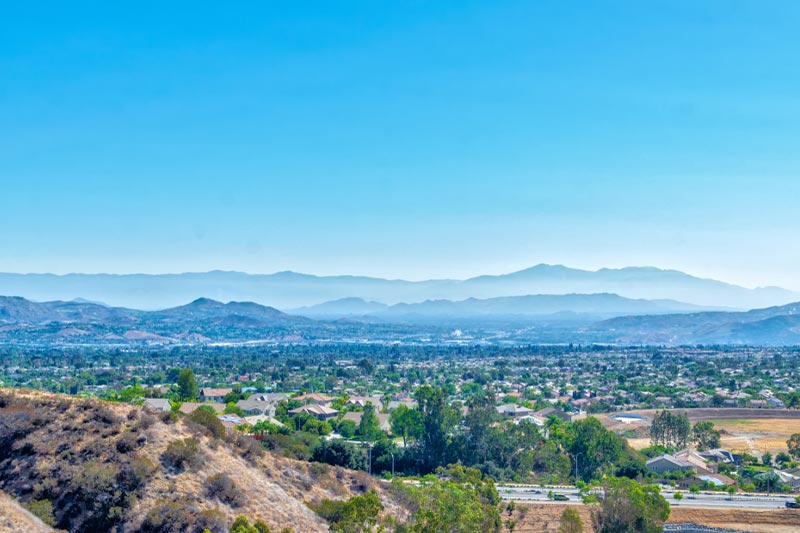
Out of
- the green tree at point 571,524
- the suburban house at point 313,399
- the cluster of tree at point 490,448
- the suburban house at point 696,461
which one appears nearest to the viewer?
the green tree at point 571,524

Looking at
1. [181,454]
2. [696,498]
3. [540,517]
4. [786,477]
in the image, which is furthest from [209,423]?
[786,477]

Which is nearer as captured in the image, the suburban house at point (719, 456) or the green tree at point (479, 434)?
the green tree at point (479, 434)

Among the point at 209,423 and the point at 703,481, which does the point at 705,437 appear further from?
the point at 209,423

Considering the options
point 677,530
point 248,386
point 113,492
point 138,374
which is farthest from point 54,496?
point 138,374

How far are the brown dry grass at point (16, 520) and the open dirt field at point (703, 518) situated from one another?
67.2 ft

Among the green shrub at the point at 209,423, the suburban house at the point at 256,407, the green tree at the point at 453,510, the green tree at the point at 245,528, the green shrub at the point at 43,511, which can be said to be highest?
the green shrub at the point at 209,423

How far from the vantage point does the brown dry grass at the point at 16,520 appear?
19766mm

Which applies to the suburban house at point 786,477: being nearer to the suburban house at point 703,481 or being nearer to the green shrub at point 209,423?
the suburban house at point 703,481

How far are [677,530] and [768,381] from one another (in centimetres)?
8138

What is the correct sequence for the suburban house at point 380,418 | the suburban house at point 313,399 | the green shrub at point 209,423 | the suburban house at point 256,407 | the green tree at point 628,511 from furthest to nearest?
the suburban house at point 313,399, the suburban house at point 256,407, the suburban house at point 380,418, the green shrub at point 209,423, the green tree at point 628,511

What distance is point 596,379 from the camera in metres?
115

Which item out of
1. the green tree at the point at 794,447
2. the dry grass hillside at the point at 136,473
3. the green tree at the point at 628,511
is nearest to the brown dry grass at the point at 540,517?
the green tree at the point at 628,511

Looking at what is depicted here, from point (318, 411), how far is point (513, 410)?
19.8m

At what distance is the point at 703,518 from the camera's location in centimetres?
3622
